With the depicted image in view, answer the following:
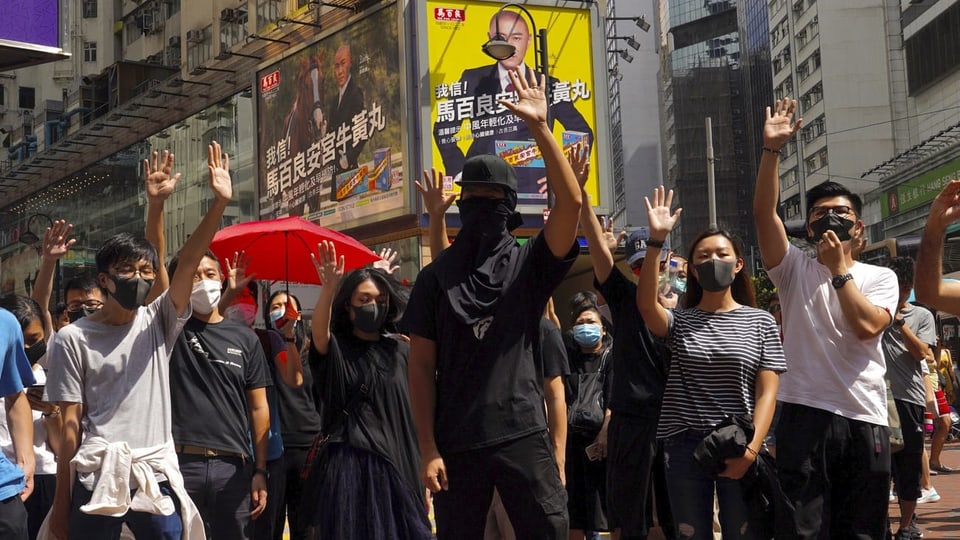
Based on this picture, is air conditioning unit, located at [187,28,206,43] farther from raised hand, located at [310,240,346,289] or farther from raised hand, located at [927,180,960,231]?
raised hand, located at [927,180,960,231]

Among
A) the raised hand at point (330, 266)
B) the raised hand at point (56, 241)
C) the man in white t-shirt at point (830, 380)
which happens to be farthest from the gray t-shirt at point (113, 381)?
the man in white t-shirt at point (830, 380)

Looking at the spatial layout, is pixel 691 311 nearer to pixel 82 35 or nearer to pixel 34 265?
pixel 34 265

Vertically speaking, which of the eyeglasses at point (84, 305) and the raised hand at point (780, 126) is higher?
the raised hand at point (780, 126)

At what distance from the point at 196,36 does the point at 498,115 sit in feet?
48.7

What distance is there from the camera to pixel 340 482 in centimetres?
531

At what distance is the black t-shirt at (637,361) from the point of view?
606cm

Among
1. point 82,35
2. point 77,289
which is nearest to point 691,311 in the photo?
point 77,289

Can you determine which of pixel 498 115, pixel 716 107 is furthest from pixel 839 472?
pixel 716 107

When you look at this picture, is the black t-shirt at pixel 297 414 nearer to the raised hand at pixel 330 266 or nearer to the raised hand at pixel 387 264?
the raised hand at pixel 387 264

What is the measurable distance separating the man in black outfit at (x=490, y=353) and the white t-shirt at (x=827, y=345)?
1.58 meters

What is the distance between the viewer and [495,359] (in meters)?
4.16

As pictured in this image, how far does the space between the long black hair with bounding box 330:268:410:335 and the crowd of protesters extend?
0.01 meters

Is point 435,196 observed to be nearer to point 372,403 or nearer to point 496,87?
point 372,403

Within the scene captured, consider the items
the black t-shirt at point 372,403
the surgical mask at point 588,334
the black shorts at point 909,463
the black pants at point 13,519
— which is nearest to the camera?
the black pants at point 13,519
